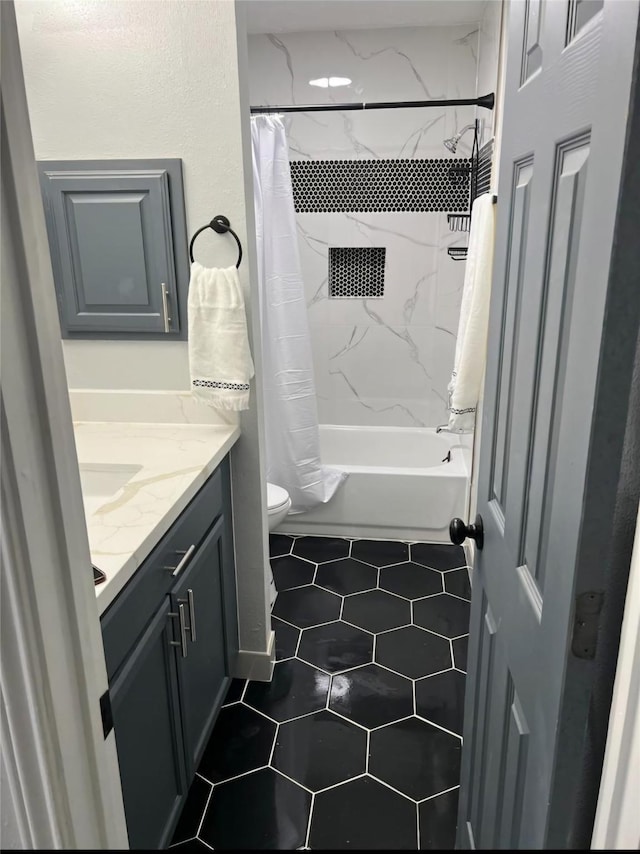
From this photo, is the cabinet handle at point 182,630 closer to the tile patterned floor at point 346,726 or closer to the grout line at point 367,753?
the tile patterned floor at point 346,726

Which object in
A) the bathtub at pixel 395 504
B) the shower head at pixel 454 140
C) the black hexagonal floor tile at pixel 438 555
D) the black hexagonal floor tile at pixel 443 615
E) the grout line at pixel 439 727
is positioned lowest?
the grout line at pixel 439 727

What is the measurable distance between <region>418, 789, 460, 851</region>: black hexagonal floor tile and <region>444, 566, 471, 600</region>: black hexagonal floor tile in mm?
1039

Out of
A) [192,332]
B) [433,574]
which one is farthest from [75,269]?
[433,574]

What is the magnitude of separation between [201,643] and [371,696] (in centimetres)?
71

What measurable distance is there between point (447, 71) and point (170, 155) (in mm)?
2154

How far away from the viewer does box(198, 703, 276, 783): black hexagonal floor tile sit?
6.30 ft

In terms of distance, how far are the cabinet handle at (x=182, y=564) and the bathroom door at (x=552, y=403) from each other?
0.74 metres

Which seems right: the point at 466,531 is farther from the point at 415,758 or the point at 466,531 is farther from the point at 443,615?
the point at 443,615

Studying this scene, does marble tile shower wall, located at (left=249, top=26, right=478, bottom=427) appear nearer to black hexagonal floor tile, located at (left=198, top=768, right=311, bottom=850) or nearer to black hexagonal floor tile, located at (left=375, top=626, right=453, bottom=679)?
black hexagonal floor tile, located at (left=375, top=626, right=453, bottom=679)

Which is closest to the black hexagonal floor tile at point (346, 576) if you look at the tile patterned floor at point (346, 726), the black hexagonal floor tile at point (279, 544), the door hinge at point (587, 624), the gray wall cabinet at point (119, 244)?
the tile patterned floor at point (346, 726)

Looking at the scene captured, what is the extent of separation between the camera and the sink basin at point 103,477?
183cm

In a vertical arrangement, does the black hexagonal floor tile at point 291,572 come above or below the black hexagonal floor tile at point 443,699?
above

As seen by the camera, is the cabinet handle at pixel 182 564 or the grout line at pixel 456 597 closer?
the cabinet handle at pixel 182 564

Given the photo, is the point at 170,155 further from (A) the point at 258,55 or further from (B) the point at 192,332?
(A) the point at 258,55
